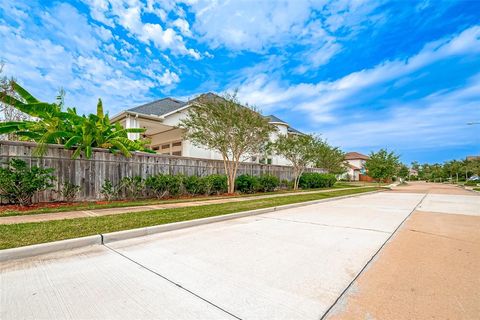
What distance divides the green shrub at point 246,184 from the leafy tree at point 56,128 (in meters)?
6.87

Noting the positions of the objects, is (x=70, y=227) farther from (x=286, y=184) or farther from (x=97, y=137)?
(x=286, y=184)

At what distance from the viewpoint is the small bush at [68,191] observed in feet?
27.8

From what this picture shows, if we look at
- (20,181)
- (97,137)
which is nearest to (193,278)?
(20,181)

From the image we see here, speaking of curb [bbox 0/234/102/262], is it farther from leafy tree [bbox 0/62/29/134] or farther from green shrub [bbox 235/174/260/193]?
green shrub [bbox 235/174/260/193]

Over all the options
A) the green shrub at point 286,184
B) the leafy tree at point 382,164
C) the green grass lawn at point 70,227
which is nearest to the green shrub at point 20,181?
the green grass lawn at point 70,227

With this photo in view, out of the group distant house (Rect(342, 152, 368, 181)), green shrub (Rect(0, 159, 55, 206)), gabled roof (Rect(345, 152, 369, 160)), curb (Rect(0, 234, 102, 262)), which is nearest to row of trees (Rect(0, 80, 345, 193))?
green shrub (Rect(0, 159, 55, 206))

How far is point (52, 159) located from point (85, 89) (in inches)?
360

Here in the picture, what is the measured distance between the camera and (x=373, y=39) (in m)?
14.7

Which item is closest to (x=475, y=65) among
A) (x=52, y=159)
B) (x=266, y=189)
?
(x=266, y=189)

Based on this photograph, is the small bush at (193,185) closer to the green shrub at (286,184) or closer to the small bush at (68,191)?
the small bush at (68,191)

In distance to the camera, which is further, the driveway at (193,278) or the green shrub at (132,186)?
the green shrub at (132,186)

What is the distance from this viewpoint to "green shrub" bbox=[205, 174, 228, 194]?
41.8ft

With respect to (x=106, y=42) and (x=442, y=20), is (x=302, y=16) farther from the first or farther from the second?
(x=106, y=42)

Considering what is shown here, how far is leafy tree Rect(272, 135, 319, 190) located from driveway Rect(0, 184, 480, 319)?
44.0 feet
